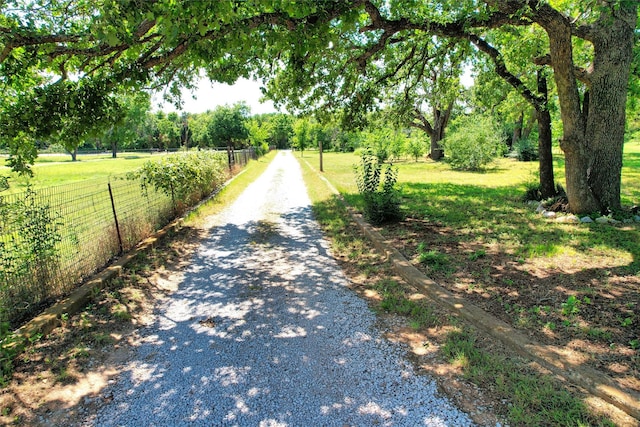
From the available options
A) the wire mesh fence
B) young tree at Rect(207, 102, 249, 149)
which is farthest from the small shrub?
young tree at Rect(207, 102, 249, 149)

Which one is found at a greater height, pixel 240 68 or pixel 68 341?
→ pixel 240 68

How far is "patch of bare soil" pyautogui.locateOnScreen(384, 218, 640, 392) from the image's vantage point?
→ 9.65 feet

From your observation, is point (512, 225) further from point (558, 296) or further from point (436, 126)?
point (436, 126)

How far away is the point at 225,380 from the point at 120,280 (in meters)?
2.83

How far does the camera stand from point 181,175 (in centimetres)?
855

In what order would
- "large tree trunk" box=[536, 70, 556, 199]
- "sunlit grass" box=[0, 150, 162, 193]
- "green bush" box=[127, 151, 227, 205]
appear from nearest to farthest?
"sunlit grass" box=[0, 150, 162, 193]
"green bush" box=[127, 151, 227, 205]
"large tree trunk" box=[536, 70, 556, 199]

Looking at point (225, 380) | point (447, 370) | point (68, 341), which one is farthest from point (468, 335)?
point (68, 341)

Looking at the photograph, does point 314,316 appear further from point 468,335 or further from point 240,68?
point 240,68

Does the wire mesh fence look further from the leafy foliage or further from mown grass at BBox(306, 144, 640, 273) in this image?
mown grass at BBox(306, 144, 640, 273)

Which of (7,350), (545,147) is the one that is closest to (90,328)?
(7,350)

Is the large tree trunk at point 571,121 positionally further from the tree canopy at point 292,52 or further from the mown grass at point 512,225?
the mown grass at point 512,225

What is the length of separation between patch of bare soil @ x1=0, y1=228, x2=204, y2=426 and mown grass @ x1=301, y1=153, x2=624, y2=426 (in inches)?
108

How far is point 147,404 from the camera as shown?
8.54 feet

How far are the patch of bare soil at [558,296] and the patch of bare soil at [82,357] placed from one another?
11.8 feet
